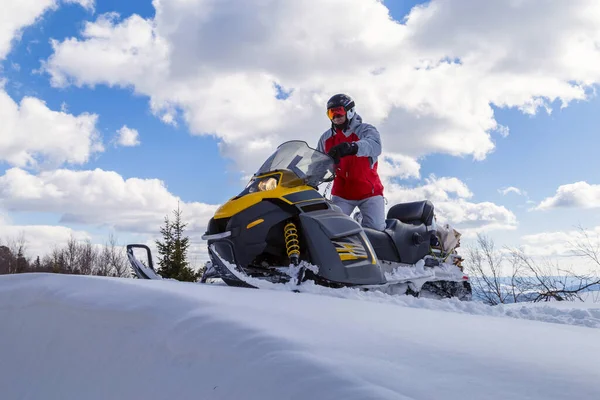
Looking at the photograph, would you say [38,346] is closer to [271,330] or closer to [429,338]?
[271,330]

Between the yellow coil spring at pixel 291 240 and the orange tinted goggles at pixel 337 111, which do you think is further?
the orange tinted goggles at pixel 337 111

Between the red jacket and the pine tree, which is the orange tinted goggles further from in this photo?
the pine tree

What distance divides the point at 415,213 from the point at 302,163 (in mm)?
1433

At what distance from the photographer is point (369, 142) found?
4055 mm

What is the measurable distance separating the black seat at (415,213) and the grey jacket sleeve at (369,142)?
56cm

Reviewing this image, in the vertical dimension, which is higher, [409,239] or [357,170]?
[357,170]

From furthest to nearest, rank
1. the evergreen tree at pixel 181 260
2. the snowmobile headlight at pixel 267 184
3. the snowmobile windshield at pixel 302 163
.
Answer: the evergreen tree at pixel 181 260, the snowmobile windshield at pixel 302 163, the snowmobile headlight at pixel 267 184

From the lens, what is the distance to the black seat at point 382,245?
385 centimetres

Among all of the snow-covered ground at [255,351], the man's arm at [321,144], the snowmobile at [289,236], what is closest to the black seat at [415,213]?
the snowmobile at [289,236]

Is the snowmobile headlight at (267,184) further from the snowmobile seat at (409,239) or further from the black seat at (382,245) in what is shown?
the snowmobile seat at (409,239)

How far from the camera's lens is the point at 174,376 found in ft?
4.09

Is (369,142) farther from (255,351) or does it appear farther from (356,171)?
(255,351)

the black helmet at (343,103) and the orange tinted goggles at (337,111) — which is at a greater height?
the black helmet at (343,103)

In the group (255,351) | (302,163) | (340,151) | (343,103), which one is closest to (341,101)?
(343,103)
